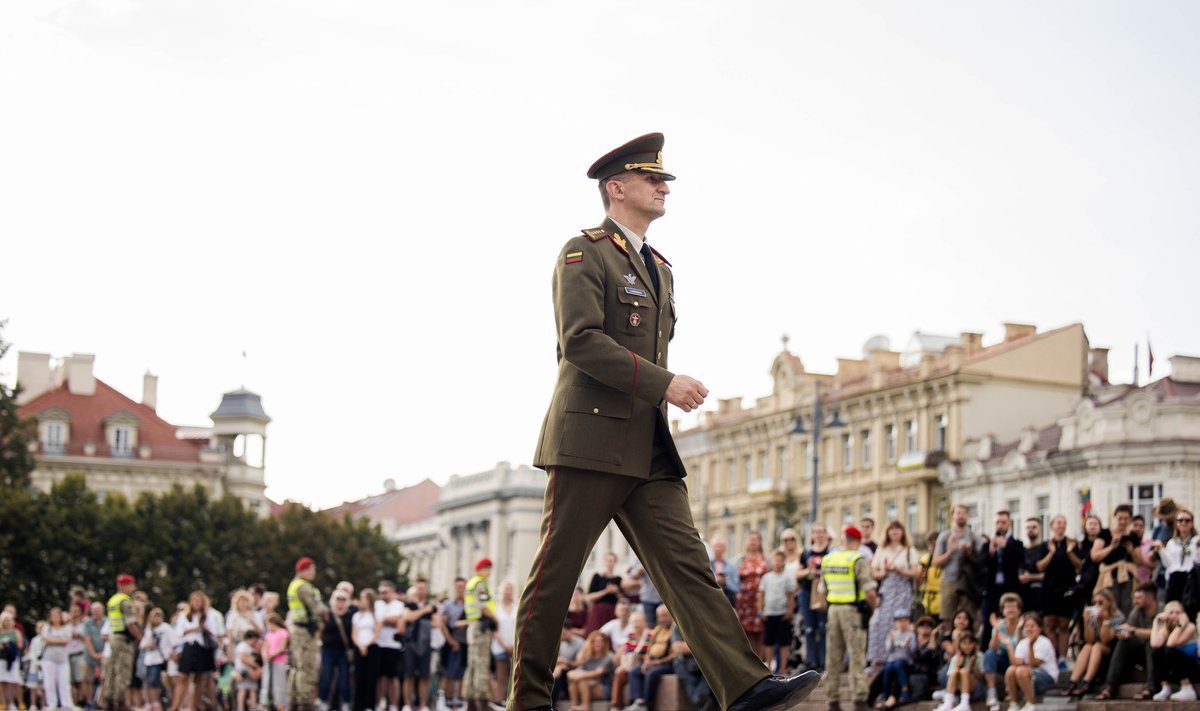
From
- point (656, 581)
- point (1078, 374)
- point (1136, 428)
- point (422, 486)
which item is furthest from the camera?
point (422, 486)

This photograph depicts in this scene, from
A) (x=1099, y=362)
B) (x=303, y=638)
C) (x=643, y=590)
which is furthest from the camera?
(x=1099, y=362)

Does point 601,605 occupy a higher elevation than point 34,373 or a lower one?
lower

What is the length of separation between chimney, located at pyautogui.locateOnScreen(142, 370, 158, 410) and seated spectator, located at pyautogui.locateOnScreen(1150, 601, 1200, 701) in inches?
3583

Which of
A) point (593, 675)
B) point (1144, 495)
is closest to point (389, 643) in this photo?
point (593, 675)

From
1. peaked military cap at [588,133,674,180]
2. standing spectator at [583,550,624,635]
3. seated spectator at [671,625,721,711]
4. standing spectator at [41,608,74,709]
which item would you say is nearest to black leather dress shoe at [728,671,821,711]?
peaked military cap at [588,133,674,180]

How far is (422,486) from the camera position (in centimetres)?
15325

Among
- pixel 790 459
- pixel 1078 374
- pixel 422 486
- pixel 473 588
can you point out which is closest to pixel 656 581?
pixel 473 588

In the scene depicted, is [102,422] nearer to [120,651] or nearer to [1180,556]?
[120,651]

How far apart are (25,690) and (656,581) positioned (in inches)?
1064

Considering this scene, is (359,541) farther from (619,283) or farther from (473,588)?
(619,283)

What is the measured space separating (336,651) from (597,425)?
16023mm

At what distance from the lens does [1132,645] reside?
1616cm

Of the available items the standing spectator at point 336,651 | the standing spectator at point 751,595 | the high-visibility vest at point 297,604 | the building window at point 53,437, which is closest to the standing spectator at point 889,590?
the standing spectator at point 751,595

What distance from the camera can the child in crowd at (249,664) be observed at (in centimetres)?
2452
